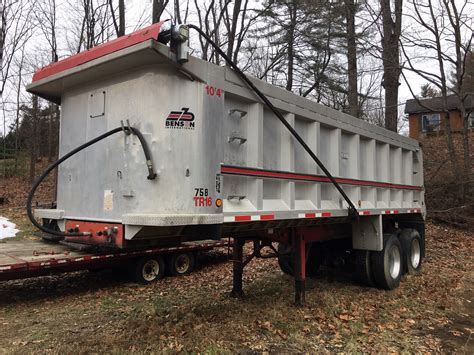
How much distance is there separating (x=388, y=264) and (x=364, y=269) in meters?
0.45

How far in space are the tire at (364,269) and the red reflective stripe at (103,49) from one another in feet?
18.3

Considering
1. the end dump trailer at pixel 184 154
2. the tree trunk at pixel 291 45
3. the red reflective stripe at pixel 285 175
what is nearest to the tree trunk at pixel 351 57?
the tree trunk at pixel 291 45

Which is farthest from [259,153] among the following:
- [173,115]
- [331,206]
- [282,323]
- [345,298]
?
[345,298]

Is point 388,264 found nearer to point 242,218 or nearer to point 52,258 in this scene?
point 242,218

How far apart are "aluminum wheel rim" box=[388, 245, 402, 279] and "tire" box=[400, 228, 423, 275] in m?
0.53

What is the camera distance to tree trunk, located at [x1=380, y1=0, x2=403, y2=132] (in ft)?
51.7

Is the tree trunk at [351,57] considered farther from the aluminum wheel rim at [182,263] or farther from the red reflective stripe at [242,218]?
the red reflective stripe at [242,218]

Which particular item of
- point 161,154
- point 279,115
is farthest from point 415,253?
point 161,154

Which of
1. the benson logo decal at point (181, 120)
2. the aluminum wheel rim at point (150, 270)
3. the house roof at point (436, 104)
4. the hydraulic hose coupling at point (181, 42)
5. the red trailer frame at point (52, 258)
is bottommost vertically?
the aluminum wheel rim at point (150, 270)

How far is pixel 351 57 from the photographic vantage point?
16.4 m

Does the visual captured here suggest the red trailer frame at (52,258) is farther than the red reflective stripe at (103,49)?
Yes

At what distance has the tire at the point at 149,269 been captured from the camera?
775 centimetres

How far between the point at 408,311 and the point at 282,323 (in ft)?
7.02

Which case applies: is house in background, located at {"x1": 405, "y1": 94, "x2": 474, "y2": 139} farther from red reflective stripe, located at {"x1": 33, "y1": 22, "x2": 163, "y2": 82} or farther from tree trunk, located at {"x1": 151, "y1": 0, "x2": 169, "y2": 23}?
red reflective stripe, located at {"x1": 33, "y1": 22, "x2": 163, "y2": 82}
